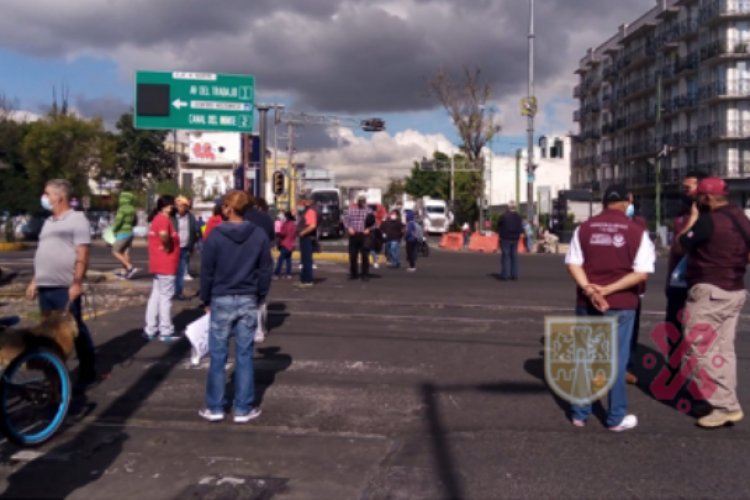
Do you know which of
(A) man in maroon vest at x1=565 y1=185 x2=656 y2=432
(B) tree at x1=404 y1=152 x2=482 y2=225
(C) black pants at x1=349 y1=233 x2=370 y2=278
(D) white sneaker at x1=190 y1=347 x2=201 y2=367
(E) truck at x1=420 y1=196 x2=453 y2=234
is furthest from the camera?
(B) tree at x1=404 y1=152 x2=482 y2=225

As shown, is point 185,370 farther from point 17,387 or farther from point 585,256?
point 585,256

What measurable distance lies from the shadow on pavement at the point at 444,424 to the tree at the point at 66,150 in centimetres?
5274

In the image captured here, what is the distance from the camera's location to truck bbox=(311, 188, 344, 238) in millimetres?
50406

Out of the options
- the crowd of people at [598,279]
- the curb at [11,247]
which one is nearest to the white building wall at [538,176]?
the curb at [11,247]

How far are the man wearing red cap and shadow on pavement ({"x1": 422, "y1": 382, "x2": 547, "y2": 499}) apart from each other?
171 centimetres

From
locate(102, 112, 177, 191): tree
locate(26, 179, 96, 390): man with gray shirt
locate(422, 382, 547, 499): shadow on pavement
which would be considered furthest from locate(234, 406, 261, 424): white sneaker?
locate(102, 112, 177, 191): tree

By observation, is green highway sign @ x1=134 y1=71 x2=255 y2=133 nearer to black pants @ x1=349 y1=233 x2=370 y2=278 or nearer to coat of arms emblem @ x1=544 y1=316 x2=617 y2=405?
black pants @ x1=349 y1=233 x2=370 y2=278

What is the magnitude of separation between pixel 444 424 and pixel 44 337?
3157 millimetres

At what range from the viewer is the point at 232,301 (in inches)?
267

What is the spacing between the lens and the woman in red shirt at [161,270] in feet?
32.5

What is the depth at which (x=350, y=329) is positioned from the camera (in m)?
11.5

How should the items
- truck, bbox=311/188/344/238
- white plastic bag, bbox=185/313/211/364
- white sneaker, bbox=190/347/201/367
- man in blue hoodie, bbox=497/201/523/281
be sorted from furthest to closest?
truck, bbox=311/188/344/238 → man in blue hoodie, bbox=497/201/523/281 → white sneaker, bbox=190/347/201/367 → white plastic bag, bbox=185/313/211/364

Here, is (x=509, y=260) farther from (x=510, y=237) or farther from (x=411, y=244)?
(x=411, y=244)

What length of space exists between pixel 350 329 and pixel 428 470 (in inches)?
230
